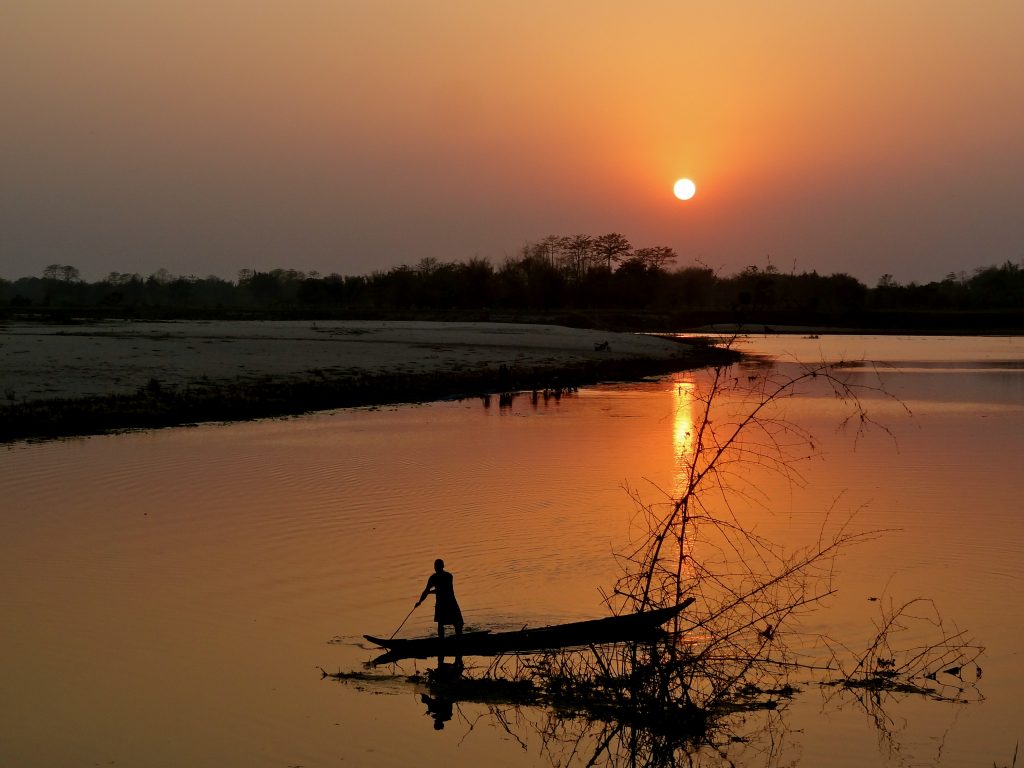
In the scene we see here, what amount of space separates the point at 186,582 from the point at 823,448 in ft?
62.3

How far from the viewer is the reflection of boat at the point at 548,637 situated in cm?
1119

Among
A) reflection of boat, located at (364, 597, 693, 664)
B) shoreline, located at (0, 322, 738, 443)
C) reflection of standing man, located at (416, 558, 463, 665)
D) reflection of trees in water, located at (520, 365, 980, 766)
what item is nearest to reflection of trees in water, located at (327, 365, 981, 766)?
reflection of trees in water, located at (520, 365, 980, 766)

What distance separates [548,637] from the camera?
36.8 feet

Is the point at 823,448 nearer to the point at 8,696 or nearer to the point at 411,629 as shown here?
the point at 411,629

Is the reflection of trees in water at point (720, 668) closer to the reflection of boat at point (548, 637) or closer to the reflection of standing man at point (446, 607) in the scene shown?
the reflection of boat at point (548, 637)

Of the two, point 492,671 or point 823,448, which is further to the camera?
point 823,448

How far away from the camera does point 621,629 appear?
11.2m

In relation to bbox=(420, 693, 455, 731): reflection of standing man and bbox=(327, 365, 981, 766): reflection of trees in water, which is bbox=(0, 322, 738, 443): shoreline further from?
bbox=(327, 365, 981, 766): reflection of trees in water

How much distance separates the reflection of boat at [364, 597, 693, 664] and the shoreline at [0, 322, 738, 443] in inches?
807

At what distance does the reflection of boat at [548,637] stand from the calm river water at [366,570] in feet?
1.60

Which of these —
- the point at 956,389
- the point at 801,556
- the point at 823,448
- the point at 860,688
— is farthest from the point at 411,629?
the point at 956,389

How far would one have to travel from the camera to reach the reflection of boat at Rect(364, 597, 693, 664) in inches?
440

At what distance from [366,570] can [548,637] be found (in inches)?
198

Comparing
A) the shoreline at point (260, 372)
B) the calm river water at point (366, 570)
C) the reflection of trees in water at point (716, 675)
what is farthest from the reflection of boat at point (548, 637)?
the shoreline at point (260, 372)
